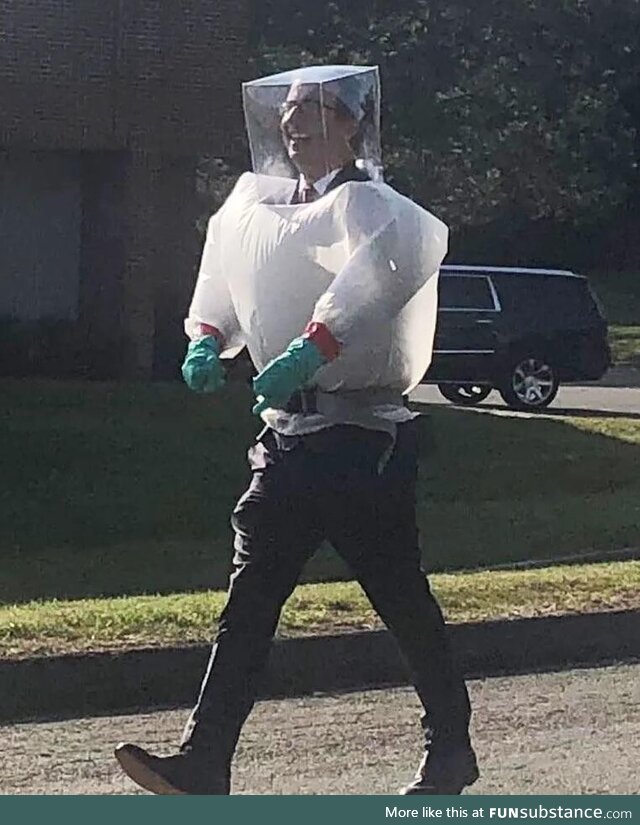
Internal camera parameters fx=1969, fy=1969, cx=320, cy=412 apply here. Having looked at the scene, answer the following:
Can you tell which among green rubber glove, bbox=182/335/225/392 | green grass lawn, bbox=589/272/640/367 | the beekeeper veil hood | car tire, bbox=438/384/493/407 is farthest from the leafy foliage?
green rubber glove, bbox=182/335/225/392

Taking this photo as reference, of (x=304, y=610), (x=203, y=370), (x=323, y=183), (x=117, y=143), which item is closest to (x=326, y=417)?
(x=203, y=370)

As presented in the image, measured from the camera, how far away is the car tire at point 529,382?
24172 mm

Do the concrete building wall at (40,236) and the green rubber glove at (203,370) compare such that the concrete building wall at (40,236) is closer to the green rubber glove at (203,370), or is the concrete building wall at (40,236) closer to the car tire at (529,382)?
the car tire at (529,382)

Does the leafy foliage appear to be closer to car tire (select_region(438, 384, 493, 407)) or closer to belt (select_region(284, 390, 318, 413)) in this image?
car tire (select_region(438, 384, 493, 407))

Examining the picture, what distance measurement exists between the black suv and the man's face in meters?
18.1

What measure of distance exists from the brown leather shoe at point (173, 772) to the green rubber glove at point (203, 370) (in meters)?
1.06

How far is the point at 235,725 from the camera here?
18.9 feet

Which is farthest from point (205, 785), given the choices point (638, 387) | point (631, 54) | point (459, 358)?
point (631, 54)

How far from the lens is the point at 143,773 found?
5668 mm

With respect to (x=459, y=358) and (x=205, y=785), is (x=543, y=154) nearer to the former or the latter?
(x=459, y=358)

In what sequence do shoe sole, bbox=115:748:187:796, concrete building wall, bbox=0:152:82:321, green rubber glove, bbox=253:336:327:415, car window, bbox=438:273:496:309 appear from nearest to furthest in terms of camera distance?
green rubber glove, bbox=253:336:327:415
shoe sole, bbox=115:748:187:796
concrete building wall, bbox=0:152:82:321
car window, bbox=438:273:496:309

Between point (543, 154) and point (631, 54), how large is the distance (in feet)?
10.4

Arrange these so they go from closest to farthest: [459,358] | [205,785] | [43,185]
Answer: [205,785], [43,185], [459,358]

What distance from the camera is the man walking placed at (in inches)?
223
